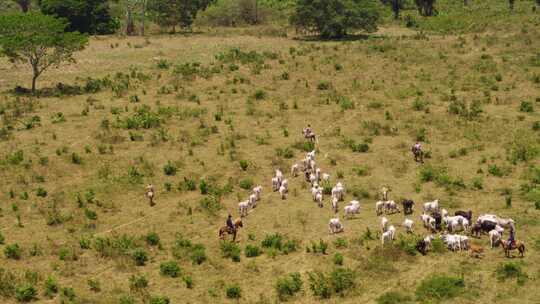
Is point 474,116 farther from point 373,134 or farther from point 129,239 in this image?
point 129,239

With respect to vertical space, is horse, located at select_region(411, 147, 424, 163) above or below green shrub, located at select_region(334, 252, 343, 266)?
above

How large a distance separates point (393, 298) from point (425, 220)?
6.33 m

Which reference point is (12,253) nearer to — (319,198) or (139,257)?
(139,257)

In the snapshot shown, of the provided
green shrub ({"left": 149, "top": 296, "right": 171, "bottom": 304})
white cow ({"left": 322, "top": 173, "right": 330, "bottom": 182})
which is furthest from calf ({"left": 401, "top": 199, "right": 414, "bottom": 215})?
green shrub ({"left": 149, "top": 296, "right": 171, "bottom": 304})

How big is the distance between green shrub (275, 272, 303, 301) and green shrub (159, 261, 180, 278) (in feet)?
13.8

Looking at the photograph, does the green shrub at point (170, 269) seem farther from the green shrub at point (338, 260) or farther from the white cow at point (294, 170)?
the white cow at point (294, 170)

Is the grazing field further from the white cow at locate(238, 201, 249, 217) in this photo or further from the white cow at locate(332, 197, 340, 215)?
the white cow at locate(332, 197, 340, 215)

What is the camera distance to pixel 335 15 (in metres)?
76.8

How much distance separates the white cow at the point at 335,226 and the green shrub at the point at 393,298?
18.3 feet

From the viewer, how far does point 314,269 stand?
2581 centimetres

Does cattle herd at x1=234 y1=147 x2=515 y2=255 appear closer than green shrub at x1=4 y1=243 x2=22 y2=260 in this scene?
Yes

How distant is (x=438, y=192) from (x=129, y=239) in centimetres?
1562

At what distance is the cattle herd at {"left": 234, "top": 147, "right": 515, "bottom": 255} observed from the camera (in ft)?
87.8

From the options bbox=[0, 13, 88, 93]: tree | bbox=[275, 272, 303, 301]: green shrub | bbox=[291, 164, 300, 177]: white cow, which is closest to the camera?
bbox=[275, 272, 303, 301]: green shrub
